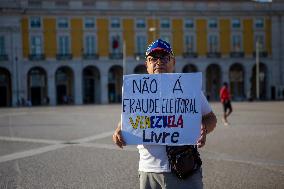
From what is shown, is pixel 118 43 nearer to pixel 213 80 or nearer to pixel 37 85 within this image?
pixel 37 85

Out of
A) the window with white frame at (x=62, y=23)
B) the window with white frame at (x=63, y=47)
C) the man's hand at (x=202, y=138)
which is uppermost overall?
the window with white frame at (x=62, y=23)

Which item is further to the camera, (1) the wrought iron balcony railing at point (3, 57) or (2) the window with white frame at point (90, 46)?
(2) the window with white frame at point (90, 46)

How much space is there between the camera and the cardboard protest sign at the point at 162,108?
3.06 metres

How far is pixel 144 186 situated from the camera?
299cm

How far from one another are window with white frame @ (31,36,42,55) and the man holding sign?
42.7 m

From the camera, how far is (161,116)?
10.3 feet

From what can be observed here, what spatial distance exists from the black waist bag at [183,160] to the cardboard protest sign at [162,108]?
0.26ft

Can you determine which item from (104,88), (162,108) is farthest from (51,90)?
(162,108)

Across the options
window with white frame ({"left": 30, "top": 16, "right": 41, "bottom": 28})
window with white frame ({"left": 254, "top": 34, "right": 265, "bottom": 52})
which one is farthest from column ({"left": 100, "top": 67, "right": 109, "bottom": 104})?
window with white frame ({"left": 254, "top": 34, "right": 265, "bottom": 52})

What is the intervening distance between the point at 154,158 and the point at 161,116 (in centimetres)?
37

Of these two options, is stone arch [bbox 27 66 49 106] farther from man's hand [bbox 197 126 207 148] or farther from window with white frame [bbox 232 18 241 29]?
man's hand [bbox 197 126 207 148]

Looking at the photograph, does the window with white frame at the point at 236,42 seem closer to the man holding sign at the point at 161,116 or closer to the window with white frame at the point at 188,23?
the window with white frame at the point at 188,23

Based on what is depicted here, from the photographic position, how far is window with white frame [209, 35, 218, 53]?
4784cm

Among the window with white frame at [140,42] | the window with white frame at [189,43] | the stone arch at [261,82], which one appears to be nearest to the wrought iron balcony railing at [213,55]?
the window with white frame at [189,43]
